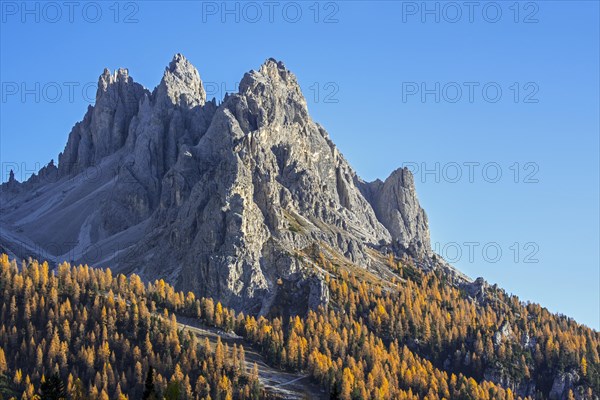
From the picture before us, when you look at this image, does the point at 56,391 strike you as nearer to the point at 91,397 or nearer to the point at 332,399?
the point at 332,399

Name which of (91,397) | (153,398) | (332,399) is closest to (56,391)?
(153,398)

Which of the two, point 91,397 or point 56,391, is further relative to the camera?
point 91,397

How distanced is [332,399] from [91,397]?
94.8 meters

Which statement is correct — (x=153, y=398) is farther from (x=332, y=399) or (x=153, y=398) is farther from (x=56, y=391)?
(x=332, y=399)

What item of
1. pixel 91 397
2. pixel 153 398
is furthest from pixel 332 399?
pixel 91 397

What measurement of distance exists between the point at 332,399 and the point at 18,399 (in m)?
101

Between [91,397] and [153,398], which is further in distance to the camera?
[91,397]

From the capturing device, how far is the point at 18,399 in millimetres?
197750

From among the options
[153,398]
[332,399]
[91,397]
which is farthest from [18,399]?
[332,399]

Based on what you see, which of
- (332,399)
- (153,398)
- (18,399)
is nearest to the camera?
(332,399)

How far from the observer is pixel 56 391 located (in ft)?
397

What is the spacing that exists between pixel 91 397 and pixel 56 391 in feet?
266

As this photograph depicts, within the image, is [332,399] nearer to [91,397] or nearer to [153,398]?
[153,398]

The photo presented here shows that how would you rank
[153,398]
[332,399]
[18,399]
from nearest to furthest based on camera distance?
1. [332,399]
2. [153,398]
3. [18,399]
